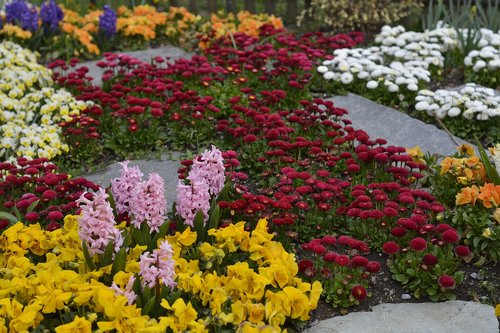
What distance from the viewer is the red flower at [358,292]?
3234mm

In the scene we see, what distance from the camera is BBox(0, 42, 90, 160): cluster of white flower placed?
468 cm

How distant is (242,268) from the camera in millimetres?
3119

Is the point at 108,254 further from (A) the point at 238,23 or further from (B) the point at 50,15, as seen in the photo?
(A) the point at 238,23

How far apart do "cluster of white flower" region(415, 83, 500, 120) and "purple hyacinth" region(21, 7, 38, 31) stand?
12.4 ft

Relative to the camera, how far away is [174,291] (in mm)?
3113

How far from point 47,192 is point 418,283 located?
195 centimetres

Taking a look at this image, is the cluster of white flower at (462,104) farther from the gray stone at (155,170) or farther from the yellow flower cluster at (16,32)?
the yellow flower cluster at (16,32)

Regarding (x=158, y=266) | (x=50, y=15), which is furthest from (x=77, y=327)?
(x=50, y=15)

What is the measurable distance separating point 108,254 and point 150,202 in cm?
31

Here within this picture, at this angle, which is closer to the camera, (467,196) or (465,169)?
(467,196)

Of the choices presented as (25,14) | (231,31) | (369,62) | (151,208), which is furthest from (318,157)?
(25,14)

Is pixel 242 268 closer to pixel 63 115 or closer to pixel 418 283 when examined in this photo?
pixel 418 283

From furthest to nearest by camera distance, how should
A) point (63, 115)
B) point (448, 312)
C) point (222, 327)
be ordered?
point (63, 115)
point (448, 312)
point (222, 327)

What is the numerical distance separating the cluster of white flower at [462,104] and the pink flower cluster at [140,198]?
2.59 meters
